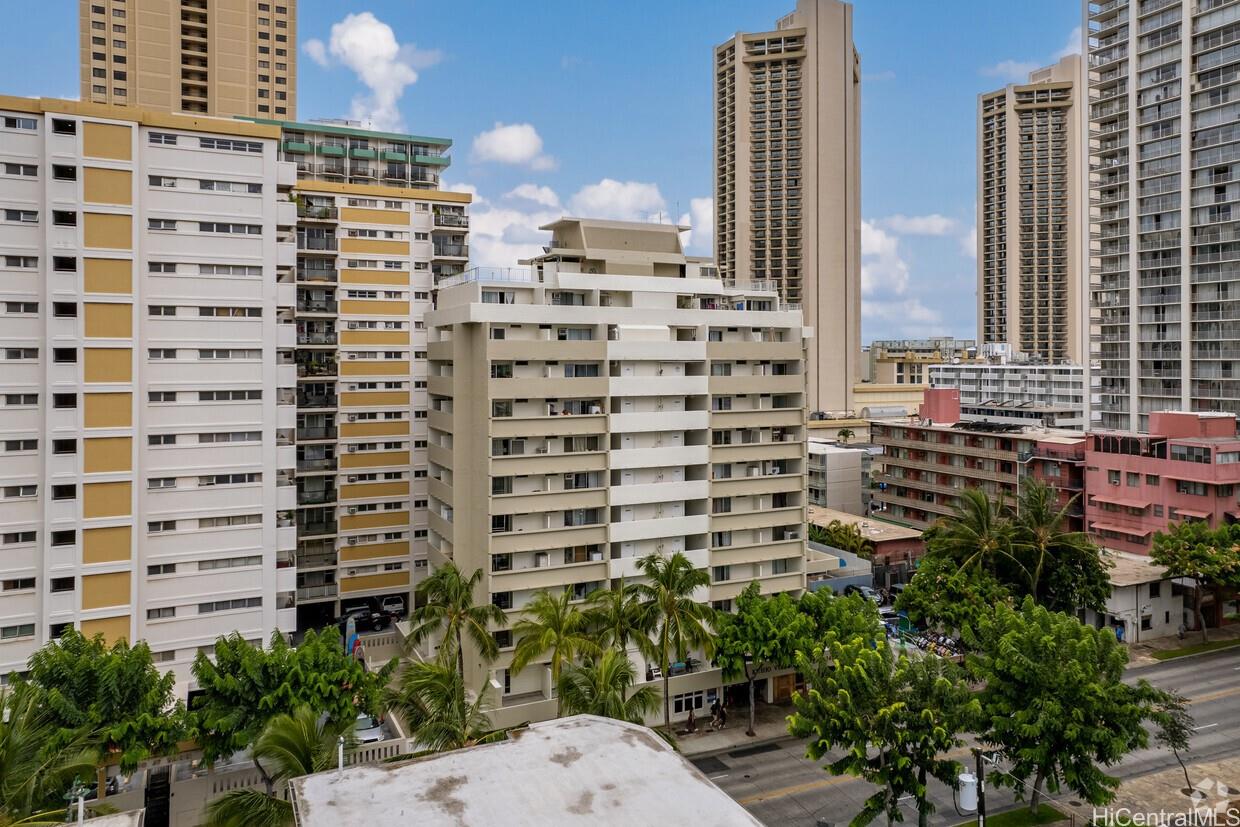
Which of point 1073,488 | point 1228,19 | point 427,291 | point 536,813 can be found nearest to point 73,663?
point 536,813

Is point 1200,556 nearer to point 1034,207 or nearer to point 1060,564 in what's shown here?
point 1060,564

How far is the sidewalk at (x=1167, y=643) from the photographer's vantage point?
53656 mm

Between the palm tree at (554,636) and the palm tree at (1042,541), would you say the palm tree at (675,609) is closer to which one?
the palm tree at (554,636)

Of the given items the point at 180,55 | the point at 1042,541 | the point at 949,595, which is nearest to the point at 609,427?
the point at 949,595

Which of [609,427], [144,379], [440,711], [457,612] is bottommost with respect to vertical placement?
[440,711]

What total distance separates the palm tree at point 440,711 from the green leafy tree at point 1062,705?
727 inches

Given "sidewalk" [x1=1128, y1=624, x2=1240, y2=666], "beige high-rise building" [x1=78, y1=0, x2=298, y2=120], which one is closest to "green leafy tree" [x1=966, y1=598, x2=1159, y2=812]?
"sidewalk" [x1=1128, y1=624, x2=1240, y2=666]

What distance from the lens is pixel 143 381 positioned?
43406 mm

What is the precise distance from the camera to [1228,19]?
7338cm

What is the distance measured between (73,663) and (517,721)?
19955 millimetres

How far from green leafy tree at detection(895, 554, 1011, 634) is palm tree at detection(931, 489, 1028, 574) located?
3.22 ft

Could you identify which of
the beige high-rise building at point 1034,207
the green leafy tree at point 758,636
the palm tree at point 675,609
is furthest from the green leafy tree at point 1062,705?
the beige high-rise building at point 1034,207

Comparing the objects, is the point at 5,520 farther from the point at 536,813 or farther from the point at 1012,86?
the point at 1012,86

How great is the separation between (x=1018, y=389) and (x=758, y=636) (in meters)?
119
